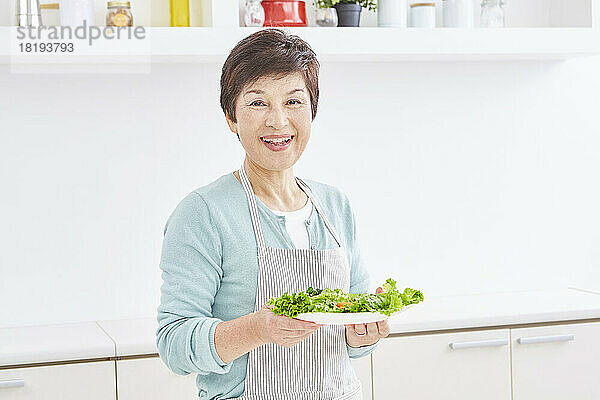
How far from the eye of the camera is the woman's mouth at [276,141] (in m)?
1.53

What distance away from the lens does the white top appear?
1.60 m

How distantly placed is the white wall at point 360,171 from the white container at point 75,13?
0.89 feet

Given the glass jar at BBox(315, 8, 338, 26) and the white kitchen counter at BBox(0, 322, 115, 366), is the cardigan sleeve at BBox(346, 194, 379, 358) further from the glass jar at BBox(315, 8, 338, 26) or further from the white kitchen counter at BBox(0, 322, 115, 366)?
the glass jar at BBox(315, 8, 338, 26)

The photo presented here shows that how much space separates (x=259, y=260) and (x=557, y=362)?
1.43m

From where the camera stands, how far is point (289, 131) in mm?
1544

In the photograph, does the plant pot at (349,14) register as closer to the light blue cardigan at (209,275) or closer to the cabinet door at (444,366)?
the cabinet door at (444,366)

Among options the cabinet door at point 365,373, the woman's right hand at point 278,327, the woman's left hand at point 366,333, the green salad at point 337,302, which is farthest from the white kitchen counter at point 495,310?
the woman's right hand at point 278,327

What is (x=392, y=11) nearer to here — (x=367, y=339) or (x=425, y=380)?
(x=425, y=380)

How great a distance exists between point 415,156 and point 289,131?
145cm

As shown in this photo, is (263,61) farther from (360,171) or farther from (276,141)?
(360,171)

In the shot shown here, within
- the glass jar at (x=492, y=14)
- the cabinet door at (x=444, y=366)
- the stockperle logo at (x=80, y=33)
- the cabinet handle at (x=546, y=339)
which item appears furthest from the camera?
the glass jar at (x=492, y=14)

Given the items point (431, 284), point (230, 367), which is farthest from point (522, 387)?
point (230, 367)

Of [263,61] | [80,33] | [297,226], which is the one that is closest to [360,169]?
[80,33]

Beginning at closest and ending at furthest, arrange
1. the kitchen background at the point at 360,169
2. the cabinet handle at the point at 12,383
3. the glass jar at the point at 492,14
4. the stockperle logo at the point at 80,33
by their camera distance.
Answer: the cabinet handle at the point at 12,383, the stockperle logo at the point at 80,33, the kitchen background at the point at 360,169, the glass jar at the point at 492,14
